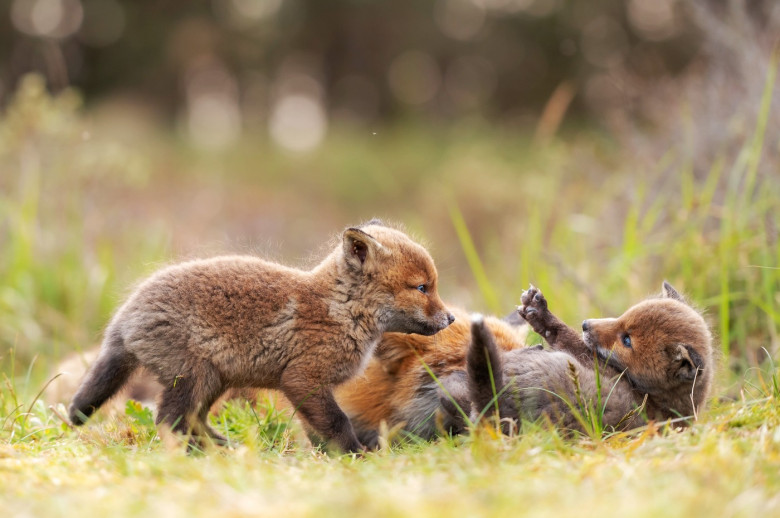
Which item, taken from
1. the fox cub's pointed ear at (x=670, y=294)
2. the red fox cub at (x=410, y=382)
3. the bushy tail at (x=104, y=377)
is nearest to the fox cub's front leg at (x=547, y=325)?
the red fox cub at (x=410, y=382)

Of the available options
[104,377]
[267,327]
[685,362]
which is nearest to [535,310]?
[685,362]

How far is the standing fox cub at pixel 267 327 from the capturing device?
3703 mm

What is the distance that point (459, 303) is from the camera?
7727 mm

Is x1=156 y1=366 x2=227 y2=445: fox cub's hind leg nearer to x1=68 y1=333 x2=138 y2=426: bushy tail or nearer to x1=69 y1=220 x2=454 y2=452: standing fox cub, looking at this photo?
x1=69 y1=220 x2=454 y2=452: standing fox cub

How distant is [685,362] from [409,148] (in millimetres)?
20225

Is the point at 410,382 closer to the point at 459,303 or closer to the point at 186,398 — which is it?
the point at 186,398

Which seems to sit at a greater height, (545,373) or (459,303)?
(545,373)

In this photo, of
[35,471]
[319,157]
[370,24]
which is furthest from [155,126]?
[35,471]

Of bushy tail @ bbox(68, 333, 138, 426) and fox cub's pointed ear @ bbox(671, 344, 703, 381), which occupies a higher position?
bushy tail @ bbox(68, 333, 138, 426)

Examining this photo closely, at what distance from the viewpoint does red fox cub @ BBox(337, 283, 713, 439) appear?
378 cm

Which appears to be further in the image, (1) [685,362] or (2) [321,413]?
(1) [685,362]

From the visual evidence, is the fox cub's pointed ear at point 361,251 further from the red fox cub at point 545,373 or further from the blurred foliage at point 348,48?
the blurred foliage at point 348,48

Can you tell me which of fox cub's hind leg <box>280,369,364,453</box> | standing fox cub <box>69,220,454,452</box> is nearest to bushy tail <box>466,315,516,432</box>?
standing fox cub <box>69,220,454,452</box>

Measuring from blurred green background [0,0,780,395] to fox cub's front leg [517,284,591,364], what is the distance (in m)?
0.94
